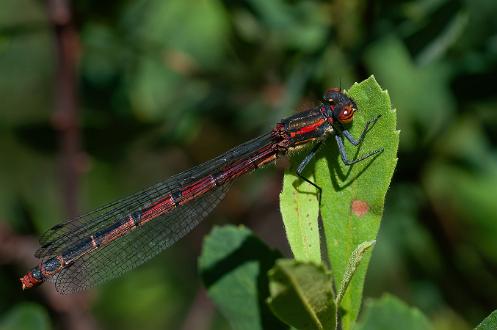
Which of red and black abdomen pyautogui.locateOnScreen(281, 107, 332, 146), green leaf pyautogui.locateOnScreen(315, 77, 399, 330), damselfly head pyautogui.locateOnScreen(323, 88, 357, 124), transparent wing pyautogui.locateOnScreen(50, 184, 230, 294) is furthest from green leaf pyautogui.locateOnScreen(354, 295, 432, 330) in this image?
transparent wing pyautogui.locateOnScreen(50, 184, 230, 294)

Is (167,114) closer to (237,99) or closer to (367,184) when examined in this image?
(237,99)

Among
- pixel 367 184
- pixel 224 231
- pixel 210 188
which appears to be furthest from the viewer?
Result: pixel 210 188

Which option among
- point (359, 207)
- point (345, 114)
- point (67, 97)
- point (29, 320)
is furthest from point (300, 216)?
point (67, 97)

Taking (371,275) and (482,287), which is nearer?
(482,287)

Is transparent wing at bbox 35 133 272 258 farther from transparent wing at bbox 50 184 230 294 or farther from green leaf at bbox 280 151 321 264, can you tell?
green leaf at bbox 280 151 321 264

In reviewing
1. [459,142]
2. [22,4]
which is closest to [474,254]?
[459,142]
